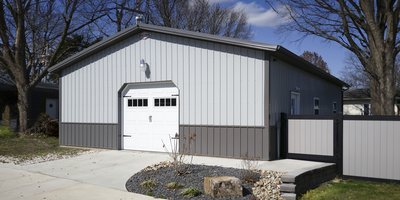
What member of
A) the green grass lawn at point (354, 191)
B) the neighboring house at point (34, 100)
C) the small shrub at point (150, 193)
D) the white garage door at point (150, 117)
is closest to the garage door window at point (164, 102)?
the white garage door at point (150, 117)

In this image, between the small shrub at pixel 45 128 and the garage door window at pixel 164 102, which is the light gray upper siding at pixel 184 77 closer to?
the garage door window at pixel 164 102

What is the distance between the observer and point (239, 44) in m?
11.7

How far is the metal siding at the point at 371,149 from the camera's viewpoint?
9867 millimetres

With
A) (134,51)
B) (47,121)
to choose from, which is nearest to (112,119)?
(134,51)

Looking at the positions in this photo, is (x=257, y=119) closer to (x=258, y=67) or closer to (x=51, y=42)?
(x=258, y=67)

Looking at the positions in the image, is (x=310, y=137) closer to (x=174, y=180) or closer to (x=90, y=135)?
(x=174, y=180)

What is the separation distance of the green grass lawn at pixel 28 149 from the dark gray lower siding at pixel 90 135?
51 cm

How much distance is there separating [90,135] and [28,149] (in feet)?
7.76

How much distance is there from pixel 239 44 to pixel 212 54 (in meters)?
1.10

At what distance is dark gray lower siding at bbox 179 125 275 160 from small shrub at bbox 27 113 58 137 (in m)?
10.3

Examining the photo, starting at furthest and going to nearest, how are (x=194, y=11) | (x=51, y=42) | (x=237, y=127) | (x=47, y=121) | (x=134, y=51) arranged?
(x=194, y=11) → (x=51, y=42) → (x=47, y=121) → (x=134, y=51) → (x=237, y=127)

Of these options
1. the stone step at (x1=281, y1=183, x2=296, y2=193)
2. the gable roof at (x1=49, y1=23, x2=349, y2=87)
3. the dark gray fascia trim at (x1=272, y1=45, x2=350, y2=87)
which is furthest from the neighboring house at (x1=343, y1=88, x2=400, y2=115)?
the stone step at (x1=281, y1=183, x2=296, y2=193)

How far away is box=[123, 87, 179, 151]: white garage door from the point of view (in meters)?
13.5

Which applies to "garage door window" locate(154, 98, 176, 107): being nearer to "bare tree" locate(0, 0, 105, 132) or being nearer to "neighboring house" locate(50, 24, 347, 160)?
"neighboring house" locate(50, 24, 347, 160)
